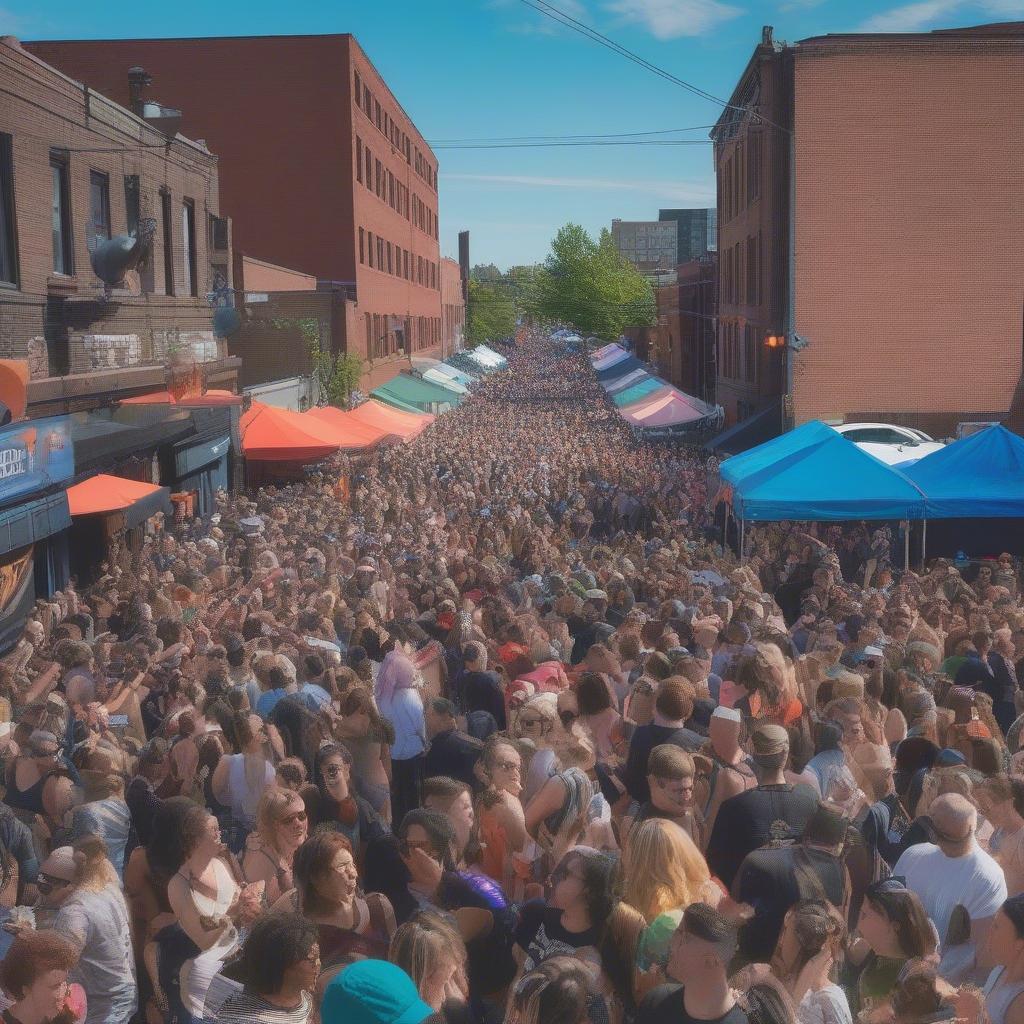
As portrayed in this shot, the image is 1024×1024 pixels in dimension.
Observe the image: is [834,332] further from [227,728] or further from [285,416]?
[227,728]

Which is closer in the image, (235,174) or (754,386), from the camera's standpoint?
(754,386)

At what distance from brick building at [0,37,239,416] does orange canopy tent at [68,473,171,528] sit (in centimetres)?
119

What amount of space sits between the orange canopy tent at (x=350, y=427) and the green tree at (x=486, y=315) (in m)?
95.6

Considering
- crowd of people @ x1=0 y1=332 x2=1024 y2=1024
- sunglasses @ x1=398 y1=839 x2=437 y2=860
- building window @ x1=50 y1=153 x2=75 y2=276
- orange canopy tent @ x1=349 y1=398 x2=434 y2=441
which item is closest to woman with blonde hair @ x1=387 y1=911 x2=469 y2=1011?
crowd of people @ x1=0 y1=332 x2=1024 y2=1024

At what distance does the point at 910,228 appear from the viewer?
30594mm

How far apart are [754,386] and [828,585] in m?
22.9

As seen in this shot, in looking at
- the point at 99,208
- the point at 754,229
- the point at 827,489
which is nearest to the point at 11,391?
the point at 99,208

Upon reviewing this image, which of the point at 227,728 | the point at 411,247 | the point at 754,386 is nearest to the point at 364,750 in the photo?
the point at 227,728

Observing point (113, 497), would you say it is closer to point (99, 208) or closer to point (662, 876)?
point (99, 208)

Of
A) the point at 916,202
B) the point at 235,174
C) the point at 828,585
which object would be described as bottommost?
the point at 828,585

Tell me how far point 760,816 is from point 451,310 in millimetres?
96234

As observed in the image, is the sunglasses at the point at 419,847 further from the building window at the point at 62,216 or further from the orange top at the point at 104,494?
the building window at the point at 62,216

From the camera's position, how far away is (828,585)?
13789 mm

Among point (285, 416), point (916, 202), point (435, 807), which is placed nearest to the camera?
point (435, 807)
